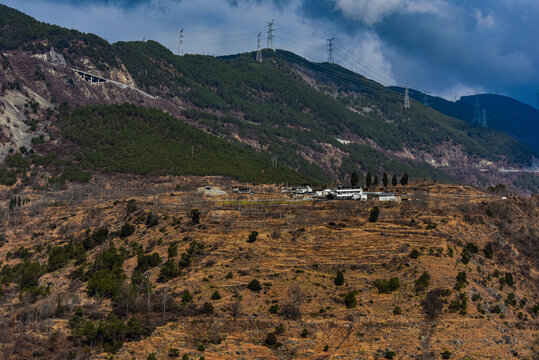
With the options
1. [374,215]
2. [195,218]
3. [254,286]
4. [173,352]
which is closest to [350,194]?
[374,215]

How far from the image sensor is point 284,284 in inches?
3250

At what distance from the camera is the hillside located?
70.6 metres

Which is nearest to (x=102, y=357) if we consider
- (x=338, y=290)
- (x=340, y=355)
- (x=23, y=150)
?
(x=340, y=355)

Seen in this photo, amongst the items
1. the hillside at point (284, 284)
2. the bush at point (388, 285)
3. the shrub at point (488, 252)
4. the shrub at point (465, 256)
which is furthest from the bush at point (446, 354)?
the shrub at point (488, 252)

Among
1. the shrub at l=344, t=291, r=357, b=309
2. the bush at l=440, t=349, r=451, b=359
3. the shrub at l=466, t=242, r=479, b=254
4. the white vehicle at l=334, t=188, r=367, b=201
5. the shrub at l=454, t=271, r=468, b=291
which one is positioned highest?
the white vehicle at l=334, t=188, r=367, b=201

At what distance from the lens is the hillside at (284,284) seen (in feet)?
232

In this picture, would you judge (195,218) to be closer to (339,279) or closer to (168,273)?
(168,273)

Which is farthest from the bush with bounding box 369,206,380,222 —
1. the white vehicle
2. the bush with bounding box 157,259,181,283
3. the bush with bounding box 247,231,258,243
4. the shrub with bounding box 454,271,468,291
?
the bush with bounding box 157,259,181,283

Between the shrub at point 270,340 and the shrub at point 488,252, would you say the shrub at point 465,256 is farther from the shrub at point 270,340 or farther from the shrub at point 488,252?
the shrub at point 270,340

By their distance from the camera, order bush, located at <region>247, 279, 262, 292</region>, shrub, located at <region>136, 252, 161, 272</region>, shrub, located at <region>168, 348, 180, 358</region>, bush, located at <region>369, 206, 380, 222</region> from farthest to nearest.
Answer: bush, located at <region>369, 206, 380, 222</region> → shrub, located at <region>136, 252, 161, 272</region> → bush, located at <region>247, 279, 262, 292</region> → shrub, located at <region>168, 348, 180, 358</region>

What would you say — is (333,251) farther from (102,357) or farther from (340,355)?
(102,357)

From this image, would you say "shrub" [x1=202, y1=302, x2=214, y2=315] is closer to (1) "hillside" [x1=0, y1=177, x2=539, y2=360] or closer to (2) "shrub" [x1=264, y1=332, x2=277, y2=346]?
(1) "hillside" [x1=0, y1=177, x2=539, y2=360]

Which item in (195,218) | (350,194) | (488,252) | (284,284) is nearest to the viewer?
(284,284)

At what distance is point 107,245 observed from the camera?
362 feet
